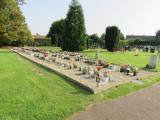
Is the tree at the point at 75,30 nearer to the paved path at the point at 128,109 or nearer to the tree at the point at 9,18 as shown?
the tree at the point at 9,18

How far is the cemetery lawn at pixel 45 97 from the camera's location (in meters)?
5.90

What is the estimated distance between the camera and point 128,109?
6.77 metres

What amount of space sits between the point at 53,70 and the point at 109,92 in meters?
5.04

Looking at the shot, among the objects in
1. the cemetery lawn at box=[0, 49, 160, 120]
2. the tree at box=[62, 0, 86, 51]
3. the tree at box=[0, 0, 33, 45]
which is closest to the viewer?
the cemetery lawn at box=[0, 49, 160, 120]

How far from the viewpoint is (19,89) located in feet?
27.6

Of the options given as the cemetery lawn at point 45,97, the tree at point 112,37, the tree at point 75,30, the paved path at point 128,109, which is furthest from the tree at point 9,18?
the tree at point 112,37

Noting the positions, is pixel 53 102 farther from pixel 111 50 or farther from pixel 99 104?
pixel 111 50

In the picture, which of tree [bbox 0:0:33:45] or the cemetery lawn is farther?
tree [bbox 0:0:33:45]

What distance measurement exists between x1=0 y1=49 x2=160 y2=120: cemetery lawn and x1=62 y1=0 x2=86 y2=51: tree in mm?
28601

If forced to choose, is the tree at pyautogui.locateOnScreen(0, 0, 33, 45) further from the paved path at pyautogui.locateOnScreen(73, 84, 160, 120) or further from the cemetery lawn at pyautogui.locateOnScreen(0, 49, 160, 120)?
the paved path at pyautogui.locateOnScreen(73, 84, 160, 120)

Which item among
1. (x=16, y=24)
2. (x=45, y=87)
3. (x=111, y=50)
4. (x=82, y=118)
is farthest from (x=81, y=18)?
(x=82, y=118)

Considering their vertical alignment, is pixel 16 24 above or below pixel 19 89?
above

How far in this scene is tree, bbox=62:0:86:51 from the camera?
39031 mm

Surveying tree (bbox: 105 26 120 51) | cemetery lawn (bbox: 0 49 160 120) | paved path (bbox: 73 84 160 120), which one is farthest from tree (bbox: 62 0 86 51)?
paved path (bbox: 73 84 160 120)
